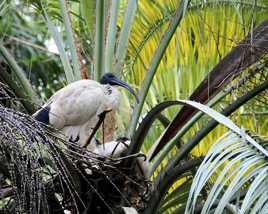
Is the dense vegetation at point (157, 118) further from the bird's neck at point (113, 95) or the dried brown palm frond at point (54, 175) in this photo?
the bird's neck at point (113, 95)

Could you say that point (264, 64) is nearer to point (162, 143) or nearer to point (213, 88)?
Result: point (213, 88)

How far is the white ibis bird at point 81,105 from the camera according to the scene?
4094 mm

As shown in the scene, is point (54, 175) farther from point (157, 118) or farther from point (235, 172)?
point (235, 172)

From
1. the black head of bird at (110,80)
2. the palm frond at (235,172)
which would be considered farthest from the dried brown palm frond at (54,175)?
the black head of bird at (110,80)

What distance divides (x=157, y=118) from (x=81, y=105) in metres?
0.56

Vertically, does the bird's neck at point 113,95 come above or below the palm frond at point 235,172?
above

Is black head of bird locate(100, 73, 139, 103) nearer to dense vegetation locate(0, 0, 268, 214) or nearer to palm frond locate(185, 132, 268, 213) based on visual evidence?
dense vegetation locate(0, 0, 268, 214)

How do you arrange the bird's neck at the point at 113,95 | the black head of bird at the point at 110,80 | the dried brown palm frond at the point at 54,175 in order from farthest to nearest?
the bird's neck at the point at 113,95
the black head of bird at the point at 110,80
the dried brown palm frond at the point at 54,175

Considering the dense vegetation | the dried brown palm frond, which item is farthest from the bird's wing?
the dried brown palm frond

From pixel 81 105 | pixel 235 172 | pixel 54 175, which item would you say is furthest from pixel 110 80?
pixel 235 172

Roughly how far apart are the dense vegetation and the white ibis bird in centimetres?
11

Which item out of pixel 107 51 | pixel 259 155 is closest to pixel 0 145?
pixel 259 155

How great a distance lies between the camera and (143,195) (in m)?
3.40

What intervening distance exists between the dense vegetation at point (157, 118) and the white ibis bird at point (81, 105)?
11 centimetres
